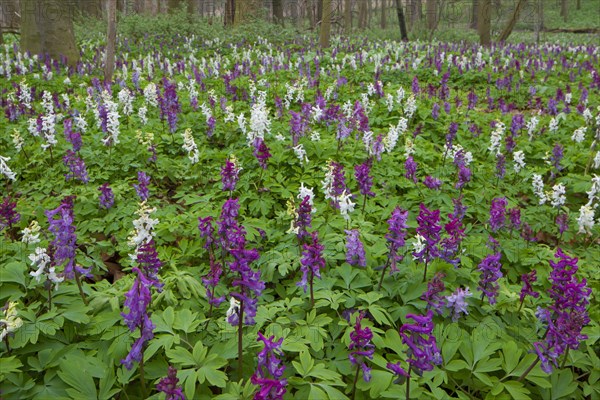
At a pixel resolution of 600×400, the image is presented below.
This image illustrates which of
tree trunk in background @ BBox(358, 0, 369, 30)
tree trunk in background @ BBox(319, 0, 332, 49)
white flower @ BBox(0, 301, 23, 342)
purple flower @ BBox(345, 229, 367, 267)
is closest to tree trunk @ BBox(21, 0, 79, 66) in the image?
tree trunk in background @ BBox(319, 0, 332, 49)

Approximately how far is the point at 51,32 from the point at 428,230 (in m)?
13.0

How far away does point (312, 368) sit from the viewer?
2463mm

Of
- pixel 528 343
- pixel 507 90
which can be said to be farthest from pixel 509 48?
pixel 528 343

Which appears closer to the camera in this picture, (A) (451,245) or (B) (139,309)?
(B) (139,309)

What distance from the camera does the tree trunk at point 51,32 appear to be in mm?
11484

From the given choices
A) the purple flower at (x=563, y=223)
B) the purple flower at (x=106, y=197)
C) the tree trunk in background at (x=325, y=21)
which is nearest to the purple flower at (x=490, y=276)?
the purple flower at (x=563, y=223)

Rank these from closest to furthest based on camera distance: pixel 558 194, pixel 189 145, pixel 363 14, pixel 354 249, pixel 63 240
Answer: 1. pixel 63 240
2. pixel 354 249
3. pixel 558 194
4. pixel 189 145
5. pixel 363 14

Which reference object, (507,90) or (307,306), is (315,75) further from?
(307,306)

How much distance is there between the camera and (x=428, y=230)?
316cm

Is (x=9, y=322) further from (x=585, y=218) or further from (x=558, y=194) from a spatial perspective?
(x=558, y=194)

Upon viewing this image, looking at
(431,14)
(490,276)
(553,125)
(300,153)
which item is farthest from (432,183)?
(431,14)

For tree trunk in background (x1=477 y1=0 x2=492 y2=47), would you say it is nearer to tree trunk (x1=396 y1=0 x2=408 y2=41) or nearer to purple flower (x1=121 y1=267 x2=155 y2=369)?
tree trunk (x1=396 y1=0 x2=408 y2=41)

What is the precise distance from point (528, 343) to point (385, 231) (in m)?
1.74

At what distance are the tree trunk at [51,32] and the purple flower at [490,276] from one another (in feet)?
41.7
